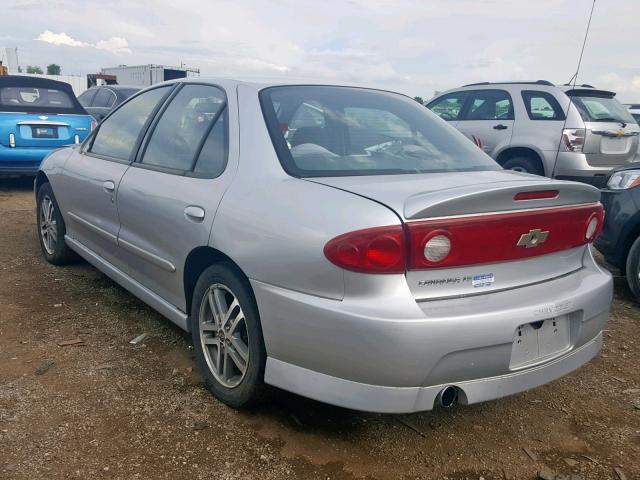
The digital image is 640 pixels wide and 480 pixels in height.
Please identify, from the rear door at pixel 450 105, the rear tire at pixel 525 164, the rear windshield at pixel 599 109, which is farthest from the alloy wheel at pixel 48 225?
the rear windshield at pixel 599 109

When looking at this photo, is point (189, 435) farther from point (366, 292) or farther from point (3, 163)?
point (3, 163)

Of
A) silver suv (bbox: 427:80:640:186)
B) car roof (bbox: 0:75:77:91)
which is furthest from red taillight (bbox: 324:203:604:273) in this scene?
car roof (bbox: 0:75:77:91)

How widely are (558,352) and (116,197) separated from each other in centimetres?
262

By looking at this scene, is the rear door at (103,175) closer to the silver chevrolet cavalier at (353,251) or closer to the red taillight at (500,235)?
the silver chevrolet cavalier at (353,251)

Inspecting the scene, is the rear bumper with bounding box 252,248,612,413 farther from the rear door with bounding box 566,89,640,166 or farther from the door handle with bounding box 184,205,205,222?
the rear door with bounding box 566,89,640,166

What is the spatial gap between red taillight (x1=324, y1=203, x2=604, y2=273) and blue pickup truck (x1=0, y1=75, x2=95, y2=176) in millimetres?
6885

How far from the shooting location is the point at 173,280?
311 cm

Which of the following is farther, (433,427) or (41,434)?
(433,427)

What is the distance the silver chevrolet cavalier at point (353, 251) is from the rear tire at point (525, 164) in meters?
5.00

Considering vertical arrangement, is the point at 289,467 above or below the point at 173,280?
below

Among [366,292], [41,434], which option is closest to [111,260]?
[41,434]

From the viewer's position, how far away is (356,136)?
2.89 meters

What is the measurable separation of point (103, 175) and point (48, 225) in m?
1.49

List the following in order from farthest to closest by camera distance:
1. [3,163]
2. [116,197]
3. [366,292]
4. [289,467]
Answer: [3,163], [116,197], [289,467], [366,292]
